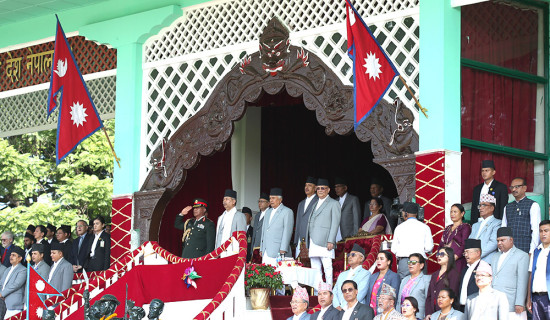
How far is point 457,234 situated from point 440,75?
2.20m

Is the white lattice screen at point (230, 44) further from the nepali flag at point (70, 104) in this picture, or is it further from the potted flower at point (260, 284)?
the potted flower at point (260, 284)

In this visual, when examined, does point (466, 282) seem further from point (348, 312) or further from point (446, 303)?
point (348, 312)

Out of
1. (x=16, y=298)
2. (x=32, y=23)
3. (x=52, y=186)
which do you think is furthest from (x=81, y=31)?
(x=52, y=186)

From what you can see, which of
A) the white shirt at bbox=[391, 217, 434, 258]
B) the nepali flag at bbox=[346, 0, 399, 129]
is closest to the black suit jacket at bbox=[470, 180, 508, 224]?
the white shirt at bbox=[391, 217, 434, 258]

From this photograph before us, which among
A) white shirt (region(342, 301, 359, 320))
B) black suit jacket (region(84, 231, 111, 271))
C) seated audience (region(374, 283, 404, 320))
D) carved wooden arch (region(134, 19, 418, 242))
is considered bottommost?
white shirt (region(342, 301, 359, 320))

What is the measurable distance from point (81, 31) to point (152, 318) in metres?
8.92

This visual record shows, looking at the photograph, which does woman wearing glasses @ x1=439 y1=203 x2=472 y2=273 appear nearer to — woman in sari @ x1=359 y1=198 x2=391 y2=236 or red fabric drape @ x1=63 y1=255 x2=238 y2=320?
woman in sari @ x1=359 y1=198 x2=391 y2=236

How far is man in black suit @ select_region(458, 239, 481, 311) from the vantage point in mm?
11109

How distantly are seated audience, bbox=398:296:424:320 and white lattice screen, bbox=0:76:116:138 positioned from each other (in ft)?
25.6

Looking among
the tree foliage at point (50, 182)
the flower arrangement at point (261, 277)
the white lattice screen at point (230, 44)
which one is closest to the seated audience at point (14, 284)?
the white lattice screen at point (230, 44)

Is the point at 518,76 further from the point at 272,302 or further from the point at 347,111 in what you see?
the point at 272,302

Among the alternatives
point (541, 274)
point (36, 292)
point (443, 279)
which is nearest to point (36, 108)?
point (36, 292)

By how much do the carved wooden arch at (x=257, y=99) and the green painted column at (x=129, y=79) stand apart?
0.36 metres

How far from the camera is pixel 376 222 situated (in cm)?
1469
